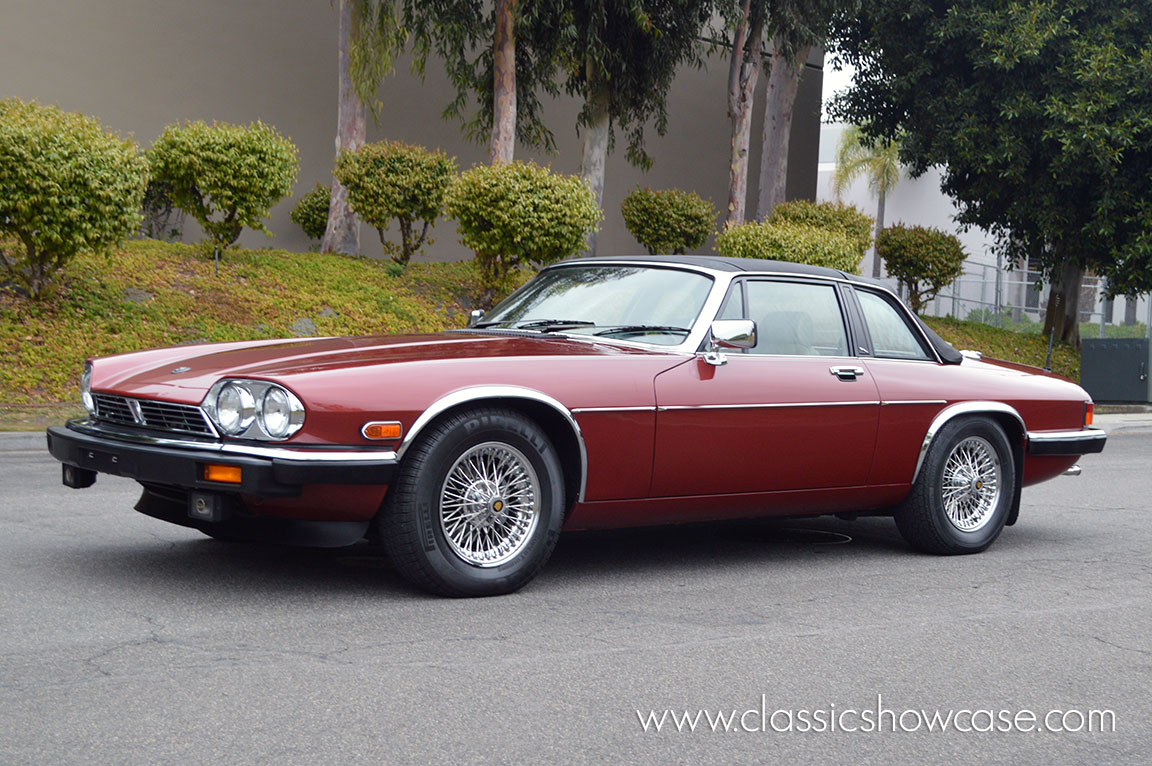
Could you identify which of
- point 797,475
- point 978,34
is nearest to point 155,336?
point 797,475

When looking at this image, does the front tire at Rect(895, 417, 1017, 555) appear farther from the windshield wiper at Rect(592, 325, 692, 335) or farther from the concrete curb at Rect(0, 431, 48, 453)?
the concrete curb at Rect(0, 431, 48, 453)

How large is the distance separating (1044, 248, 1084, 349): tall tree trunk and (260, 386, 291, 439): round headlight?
2491 centimetres

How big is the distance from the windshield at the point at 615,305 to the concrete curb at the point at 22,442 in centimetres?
550

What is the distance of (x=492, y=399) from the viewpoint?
17.5 ft

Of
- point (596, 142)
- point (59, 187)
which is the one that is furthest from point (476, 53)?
point (59, 187)

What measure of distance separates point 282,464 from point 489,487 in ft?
2.94

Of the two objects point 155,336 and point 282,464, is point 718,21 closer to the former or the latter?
point 155,336

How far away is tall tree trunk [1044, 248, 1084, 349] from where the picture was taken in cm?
2742

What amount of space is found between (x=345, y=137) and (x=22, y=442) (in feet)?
34.0

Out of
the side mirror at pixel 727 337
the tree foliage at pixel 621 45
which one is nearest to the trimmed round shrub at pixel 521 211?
the tree foliage at pixel 621 45

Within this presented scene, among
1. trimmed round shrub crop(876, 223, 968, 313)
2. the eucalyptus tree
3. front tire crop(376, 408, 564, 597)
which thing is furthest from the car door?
trimmed round shrub crop(876, 223, 968, 313)

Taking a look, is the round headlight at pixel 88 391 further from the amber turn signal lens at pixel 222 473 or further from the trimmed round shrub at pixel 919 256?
the trimmed round shrub at pixel 919 256

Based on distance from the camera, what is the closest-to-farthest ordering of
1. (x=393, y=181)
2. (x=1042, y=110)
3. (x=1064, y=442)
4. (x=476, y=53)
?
(x=1064, y=442) → (x=393, y=181) → (x=1042, y=110) → (x=476, y=53)

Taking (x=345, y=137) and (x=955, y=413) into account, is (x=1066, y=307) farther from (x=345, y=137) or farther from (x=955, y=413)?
(x=955, y=413)
